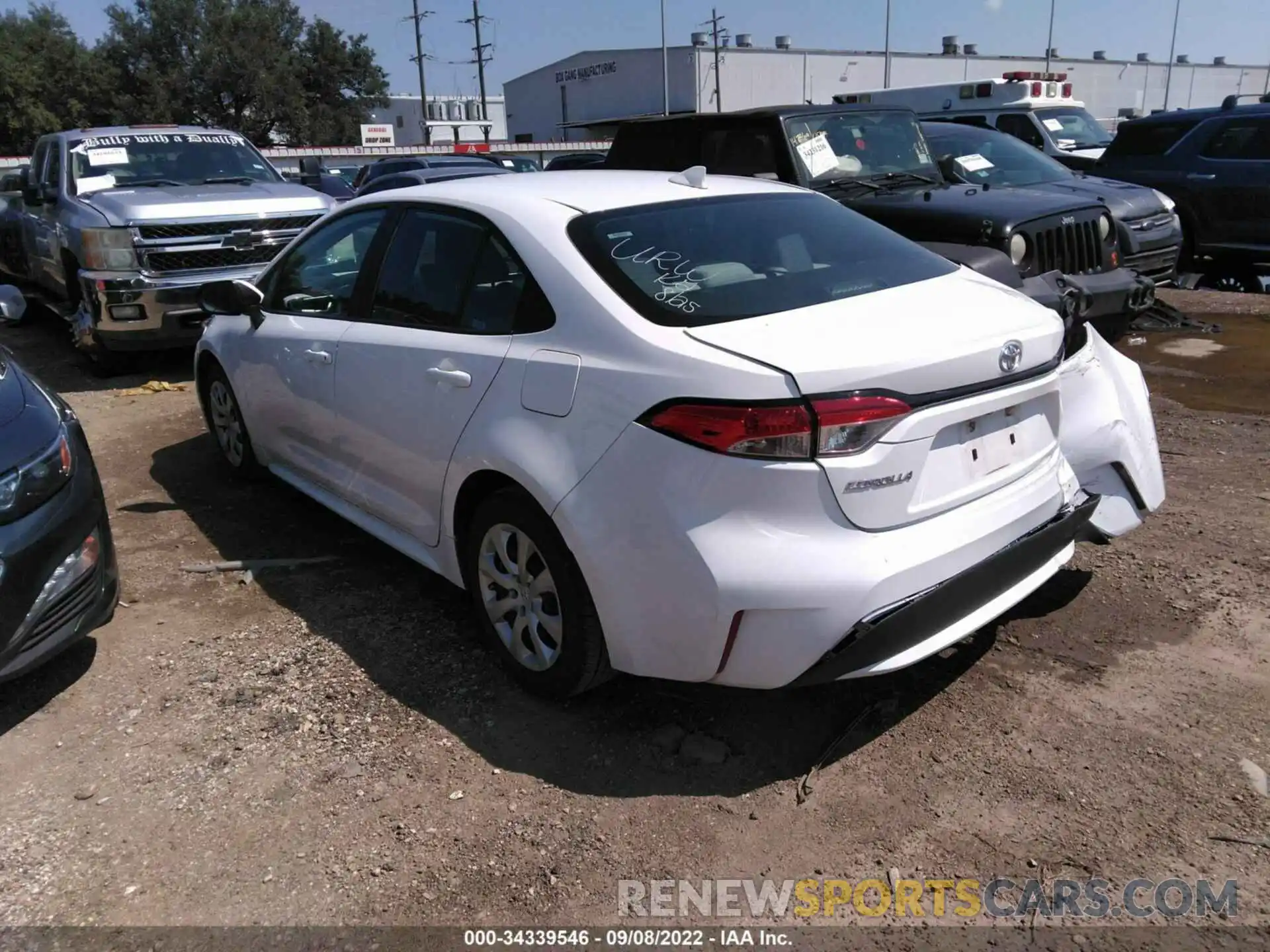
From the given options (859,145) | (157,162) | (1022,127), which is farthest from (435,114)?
(859,145)

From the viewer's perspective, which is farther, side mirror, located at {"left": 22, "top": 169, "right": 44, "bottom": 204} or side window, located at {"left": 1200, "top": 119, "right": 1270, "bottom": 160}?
side window, located at {"left": 1200, "top": 119, "right": 1270, "bottom": 160}

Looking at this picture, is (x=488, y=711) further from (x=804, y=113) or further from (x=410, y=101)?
(x=410, y=101)

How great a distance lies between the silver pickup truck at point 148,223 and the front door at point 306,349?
11.5 ft

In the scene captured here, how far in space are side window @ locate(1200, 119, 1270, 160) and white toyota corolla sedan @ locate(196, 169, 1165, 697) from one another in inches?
336

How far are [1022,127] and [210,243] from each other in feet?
34.9

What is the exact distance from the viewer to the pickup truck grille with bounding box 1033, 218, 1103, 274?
6.48m

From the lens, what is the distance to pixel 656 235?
Result: 3273 mm

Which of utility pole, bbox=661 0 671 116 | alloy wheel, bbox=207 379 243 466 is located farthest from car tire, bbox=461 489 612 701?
utility pole, bbox=661 0 671 116

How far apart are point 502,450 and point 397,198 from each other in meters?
1.50

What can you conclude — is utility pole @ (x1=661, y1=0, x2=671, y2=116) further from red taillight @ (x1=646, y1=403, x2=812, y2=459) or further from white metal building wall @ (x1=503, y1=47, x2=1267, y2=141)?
red taillight @ (x1=646, y1=403, x2=812, y2=459)

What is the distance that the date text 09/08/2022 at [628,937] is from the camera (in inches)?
95.0

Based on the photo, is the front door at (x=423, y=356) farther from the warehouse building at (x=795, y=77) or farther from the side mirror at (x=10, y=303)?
the warehouse building at (x=795, y=77)

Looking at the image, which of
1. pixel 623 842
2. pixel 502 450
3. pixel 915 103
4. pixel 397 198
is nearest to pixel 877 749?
pixel 623 842

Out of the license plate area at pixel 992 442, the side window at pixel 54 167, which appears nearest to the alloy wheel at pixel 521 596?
the license plate area at pixel 992 442
